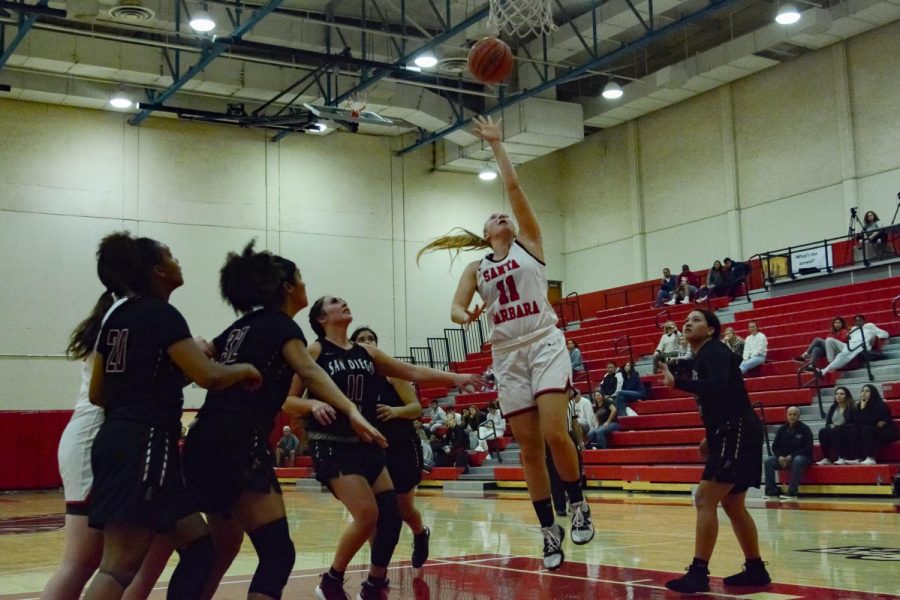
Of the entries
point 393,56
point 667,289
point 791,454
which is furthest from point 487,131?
point 667,289

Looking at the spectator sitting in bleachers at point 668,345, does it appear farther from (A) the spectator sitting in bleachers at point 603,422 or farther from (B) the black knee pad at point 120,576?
(B) the black knee pad at point 120,576

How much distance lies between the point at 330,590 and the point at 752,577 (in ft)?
7.98

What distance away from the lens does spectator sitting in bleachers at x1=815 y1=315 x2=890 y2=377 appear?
15.9 metres

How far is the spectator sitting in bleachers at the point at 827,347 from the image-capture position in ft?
53.5

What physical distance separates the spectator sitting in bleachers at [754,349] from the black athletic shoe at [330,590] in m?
12.9

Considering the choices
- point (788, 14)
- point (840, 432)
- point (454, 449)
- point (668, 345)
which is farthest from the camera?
point (454, 449)

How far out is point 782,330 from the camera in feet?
62.3

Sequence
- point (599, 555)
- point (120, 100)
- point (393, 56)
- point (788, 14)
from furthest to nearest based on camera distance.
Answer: point (393, 56)
point (120, 100)
point (788, 14)
point (599, 555)

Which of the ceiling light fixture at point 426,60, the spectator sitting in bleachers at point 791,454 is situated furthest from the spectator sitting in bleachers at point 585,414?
the ceiling light fixture at point 426,60

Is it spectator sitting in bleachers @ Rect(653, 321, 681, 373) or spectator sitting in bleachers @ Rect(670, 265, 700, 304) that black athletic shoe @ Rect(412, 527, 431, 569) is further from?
spectator sitting in bleachers @ Rect(670, 265, 700, 304)

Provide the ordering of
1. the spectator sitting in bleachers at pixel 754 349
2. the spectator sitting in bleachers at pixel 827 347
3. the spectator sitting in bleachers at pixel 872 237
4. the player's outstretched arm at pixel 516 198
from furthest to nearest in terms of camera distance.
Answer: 1. the spectator sitting in bleachers at pixel 872 237
2. the spectator sitting in bleachers at pixel 754 349
3. the spectator sitting in bleachers at pixel 827 347
4. the player's outstretched arm at pixel 516 198

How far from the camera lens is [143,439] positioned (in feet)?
12.2

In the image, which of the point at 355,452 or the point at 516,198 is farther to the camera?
the point at 516,198

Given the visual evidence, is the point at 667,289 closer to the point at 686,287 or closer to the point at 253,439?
the point at 686,287
